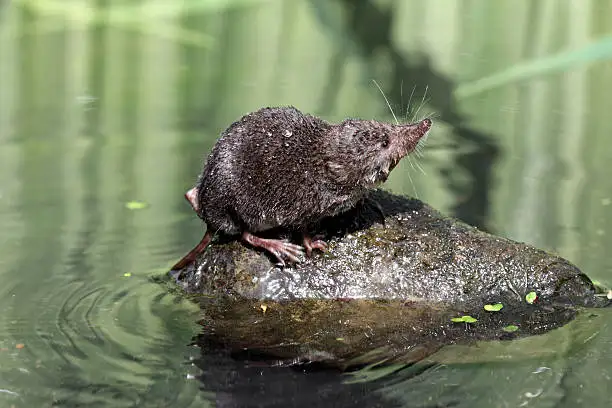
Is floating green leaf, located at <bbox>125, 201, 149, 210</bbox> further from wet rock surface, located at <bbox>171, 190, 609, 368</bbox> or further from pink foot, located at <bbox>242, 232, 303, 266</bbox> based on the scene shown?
pink foot, located at <bbox>242, 232, 303, 266</bbox>

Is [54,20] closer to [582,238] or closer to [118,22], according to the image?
[118,22]

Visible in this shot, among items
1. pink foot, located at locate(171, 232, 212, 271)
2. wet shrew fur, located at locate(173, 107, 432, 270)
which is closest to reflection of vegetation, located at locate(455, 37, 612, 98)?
wet shrew fur, located at locate(173, 107, 432, 270)

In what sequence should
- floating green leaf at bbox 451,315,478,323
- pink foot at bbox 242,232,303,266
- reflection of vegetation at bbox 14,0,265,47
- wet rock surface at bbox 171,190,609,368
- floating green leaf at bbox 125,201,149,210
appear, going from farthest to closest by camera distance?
reflection of vegetation at bbox 14,0,265,47 → floating green leaf at bbox 125,201,149,210 → pink foot at bbox 242,232,303,266 → floating green leaf at bbox 451,315,478,323 → wet rock surface at bbox 171,190,609,368

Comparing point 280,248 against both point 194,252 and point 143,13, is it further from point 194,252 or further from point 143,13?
point 143,13

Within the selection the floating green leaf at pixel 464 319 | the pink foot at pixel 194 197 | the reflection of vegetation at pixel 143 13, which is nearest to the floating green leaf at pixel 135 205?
the pink foot at pixel 194 197

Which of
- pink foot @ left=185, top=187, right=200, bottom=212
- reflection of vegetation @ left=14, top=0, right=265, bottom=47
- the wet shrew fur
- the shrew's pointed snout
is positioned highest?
reflection of vegetation @ left=14, top=0, right=265, bottom=47

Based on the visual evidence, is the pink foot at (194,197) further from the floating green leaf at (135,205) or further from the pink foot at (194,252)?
the floating green leaf at (135,205)

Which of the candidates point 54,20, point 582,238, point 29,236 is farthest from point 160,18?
point 582,238
